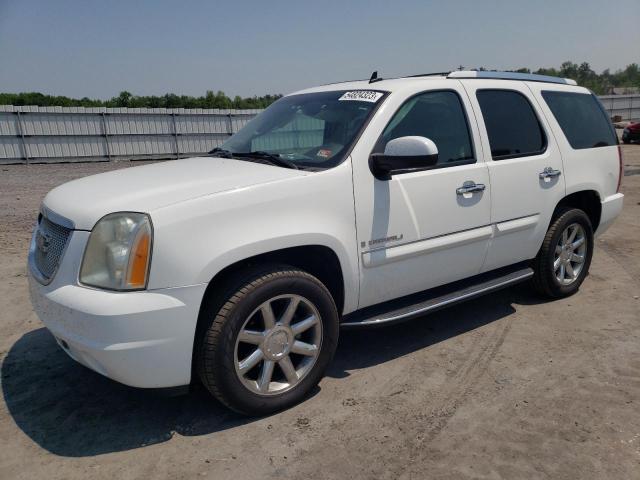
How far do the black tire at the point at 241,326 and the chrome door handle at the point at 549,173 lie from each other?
87.1 inches

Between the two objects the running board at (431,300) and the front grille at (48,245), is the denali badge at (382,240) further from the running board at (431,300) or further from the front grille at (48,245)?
the front grille at (48,245)

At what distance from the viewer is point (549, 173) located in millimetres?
4258

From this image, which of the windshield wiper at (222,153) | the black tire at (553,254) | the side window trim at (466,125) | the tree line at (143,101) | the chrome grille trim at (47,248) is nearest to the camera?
the chrome grille trim at (47,248)

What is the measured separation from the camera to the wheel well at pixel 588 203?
15.6 ft

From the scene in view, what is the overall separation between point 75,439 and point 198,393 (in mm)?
742

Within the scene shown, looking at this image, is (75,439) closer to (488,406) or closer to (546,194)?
(488,406)

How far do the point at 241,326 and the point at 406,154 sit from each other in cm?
136

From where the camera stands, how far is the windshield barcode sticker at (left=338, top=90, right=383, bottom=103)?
11.4ft

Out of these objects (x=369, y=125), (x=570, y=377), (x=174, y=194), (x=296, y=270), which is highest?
(x=369, y=125)

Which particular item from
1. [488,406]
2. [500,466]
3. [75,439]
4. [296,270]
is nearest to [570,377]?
[488,406]

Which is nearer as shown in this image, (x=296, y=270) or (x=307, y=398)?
(x=296, y=270)

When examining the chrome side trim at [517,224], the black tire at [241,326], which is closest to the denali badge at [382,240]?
the black tire at [241,326]

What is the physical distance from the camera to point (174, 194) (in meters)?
2.71

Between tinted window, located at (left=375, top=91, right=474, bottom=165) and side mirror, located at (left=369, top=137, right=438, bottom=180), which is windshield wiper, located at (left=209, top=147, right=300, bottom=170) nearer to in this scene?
side mirror, located at (left=369, top=137, right=438, bottom=180)
